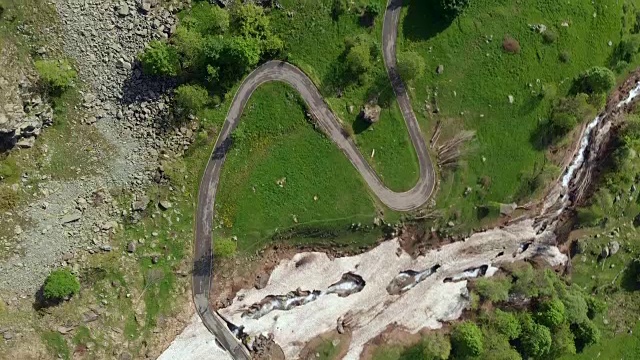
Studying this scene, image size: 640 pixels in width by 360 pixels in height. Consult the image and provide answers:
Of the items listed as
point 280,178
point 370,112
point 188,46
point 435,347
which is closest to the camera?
point 188,46

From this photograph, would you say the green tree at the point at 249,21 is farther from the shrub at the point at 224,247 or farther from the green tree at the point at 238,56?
the shrub at the point at 224,247

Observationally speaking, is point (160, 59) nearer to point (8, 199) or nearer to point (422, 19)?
point (8, 199)

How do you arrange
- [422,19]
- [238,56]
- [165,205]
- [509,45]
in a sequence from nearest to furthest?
[238,56] < [165,205] < [422,19] < [509,45]

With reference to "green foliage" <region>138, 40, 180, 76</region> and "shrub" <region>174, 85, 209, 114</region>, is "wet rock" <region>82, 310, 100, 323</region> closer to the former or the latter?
"shrub" <region>174, 85, 209, 114</region>

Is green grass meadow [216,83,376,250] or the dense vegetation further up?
green grass meadow [216,83,376,250]

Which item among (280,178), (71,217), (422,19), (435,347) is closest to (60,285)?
(71,217)

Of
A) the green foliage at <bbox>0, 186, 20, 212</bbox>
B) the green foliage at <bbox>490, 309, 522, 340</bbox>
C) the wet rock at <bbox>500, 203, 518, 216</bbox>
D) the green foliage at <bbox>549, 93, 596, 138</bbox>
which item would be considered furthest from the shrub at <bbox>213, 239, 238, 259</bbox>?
the green foliage at <bbox>549, 93, 596, 138</bbox>

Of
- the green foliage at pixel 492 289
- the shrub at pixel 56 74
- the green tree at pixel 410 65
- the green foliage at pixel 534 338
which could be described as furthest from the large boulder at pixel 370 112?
the green foliage at pixel 534 338
